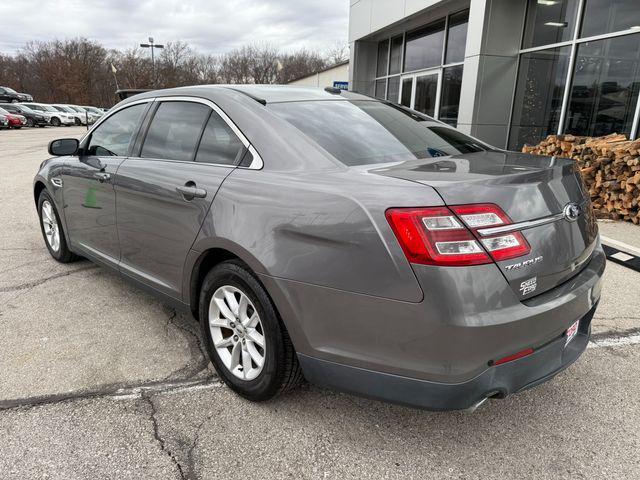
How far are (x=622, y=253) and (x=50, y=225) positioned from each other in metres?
5.82

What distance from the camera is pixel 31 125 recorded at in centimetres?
3691

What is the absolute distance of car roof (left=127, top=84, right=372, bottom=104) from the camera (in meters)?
2.79

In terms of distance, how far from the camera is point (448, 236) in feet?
5.75

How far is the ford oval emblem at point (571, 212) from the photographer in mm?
2071

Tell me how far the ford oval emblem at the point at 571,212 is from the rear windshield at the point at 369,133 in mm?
698

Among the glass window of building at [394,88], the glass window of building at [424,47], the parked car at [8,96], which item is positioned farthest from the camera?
the parked car at [8,96]

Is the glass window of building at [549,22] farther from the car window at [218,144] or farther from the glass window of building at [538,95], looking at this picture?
the car window at [218,144]

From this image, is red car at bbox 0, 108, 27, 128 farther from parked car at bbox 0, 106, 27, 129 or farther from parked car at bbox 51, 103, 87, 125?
parked car at bbox 51, 103, 87, 125

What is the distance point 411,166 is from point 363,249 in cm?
59

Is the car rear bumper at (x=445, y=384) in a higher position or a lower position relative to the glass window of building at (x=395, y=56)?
lower

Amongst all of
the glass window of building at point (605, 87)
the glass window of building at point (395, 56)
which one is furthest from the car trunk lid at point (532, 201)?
the glass window of building at point (395, 56)

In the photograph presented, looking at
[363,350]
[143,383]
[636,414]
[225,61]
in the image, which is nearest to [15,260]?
[143,383]

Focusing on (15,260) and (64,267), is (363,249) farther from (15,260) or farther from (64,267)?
(15,260)

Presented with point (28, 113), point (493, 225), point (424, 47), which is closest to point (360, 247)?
point (493, 225)
